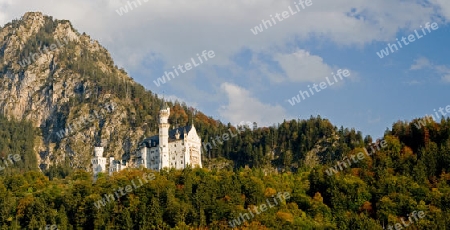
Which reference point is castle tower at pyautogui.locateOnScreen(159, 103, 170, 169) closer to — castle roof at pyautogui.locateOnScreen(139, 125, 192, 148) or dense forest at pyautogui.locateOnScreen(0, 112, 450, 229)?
castle roof at pyautogui.locateOnScreen(139, 125, 192, 148)

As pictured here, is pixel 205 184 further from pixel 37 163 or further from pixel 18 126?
pixel 18 126

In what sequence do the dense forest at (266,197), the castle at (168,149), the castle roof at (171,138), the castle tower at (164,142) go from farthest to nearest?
the castle roof at (171,138) < the castle at (168,149) < the castle tower at (164,142) < the dense forest at (266,197)

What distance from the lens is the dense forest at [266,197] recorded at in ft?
276

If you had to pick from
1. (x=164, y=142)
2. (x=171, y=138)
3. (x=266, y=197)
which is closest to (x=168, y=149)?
(x=164, y=142)

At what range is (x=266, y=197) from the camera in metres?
93.1

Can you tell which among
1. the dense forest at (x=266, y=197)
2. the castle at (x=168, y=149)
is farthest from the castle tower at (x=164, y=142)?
the dense forest at (x=266, y=197)

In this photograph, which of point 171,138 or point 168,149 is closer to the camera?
point 168,149

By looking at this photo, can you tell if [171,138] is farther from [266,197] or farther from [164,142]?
[266,197]

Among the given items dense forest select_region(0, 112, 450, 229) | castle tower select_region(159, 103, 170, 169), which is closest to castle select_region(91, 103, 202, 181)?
castle tower select_region(159, 103, 170, 169)

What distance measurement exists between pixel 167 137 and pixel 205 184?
34356mm

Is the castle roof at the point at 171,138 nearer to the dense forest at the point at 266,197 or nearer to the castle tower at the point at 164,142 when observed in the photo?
the castle tower at the point at 164,142

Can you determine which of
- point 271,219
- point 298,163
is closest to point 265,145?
point 298,163

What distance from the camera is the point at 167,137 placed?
12488 cm

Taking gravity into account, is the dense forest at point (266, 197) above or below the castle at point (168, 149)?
below
